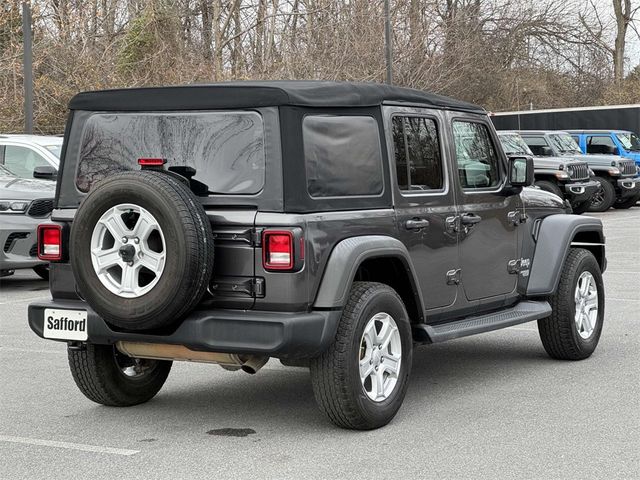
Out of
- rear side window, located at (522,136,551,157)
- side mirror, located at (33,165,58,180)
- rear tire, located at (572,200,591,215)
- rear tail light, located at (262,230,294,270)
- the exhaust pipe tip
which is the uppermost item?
rear side window, located at (522,136,551,157)

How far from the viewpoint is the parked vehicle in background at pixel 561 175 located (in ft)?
87.3

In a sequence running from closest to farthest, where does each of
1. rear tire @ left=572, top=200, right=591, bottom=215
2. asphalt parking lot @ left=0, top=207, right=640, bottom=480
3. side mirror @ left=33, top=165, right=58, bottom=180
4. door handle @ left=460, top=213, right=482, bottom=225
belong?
asphalt parking lot @ left=0, top=207, right=640, bottom=480
door handle @ left=460, top=213, right=482, bottom=225
side mirror @ left=33, top=165, right=58, bottom=180
rear tire @ left=572, top=200, right=591, bottom=215

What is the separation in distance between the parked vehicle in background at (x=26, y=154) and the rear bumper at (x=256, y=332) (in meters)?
9.94

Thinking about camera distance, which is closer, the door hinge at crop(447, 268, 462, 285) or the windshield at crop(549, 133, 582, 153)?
the door hinge at crop(447, 268, 462, 285)

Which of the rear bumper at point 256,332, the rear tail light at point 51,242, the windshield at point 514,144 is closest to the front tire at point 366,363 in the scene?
the rear bumper at point 256,332

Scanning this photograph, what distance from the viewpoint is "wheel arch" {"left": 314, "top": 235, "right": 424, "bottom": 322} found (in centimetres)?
627

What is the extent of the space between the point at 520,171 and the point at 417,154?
121 centimetres

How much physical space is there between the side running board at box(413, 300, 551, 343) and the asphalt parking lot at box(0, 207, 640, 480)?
389 mm

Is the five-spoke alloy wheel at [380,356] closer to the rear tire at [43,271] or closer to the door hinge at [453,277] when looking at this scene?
the door hinge at [453,277]

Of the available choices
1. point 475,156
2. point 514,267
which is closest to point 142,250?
point 475,156

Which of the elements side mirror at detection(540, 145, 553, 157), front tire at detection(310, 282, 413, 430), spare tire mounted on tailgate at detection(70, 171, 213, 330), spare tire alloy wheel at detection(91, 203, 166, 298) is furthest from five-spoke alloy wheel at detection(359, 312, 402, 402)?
side mirror at detection(540, 145, 553, 157)

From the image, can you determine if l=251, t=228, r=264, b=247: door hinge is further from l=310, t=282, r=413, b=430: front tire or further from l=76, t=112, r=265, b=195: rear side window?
l=310, t=282, r=413, b=430: front tire

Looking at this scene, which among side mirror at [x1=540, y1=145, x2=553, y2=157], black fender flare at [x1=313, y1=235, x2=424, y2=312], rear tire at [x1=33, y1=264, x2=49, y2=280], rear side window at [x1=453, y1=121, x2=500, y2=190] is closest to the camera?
black fender flare at [x1=313, y1=235, x2=424, y2=312]

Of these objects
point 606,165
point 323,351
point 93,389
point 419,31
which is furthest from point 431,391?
point 419,31
